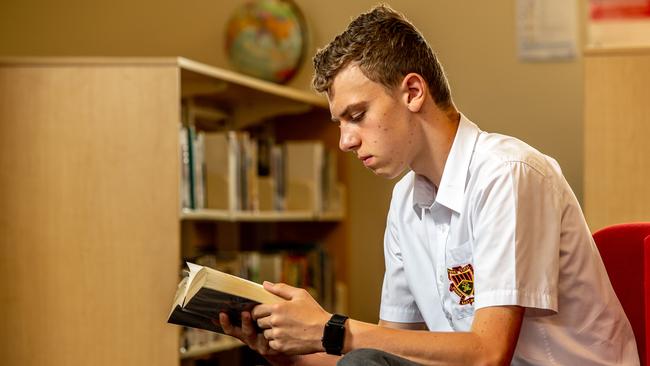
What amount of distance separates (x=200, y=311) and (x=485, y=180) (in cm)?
48

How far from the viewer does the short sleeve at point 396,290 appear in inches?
71.7

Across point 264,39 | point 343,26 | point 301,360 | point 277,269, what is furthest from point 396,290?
point 343,26

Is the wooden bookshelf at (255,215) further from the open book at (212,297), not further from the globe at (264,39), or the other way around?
the open book at (212,297)

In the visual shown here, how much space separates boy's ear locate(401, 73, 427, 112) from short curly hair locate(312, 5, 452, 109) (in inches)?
0.4

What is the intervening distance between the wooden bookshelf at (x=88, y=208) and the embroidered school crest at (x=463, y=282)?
4.62ft

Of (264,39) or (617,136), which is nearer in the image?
(617,136)

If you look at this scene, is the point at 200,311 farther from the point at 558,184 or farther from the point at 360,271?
the point at 360,271

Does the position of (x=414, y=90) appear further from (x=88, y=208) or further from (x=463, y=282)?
(x=88, y=208)

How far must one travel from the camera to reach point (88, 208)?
290 cm

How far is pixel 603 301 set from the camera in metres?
1.56

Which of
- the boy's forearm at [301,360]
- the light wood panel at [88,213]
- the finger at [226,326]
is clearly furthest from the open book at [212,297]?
the light wood panel at [88,213]

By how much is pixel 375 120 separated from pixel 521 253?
331mm

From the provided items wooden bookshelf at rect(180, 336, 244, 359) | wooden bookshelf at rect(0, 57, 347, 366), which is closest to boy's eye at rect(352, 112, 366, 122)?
wooden bookshelf at rect(0, 57, 347, 366)

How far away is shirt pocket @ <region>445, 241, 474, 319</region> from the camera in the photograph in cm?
159
